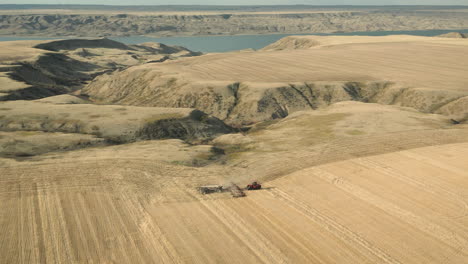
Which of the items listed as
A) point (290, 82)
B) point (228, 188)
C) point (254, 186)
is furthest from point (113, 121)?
point (290, 82)

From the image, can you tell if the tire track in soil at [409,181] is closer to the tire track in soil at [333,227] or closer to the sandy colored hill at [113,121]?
the tire track in soil at [333,227]

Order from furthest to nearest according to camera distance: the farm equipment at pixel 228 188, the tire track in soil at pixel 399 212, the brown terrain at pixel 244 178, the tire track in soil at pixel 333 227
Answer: the farm equipment at pixel 228 188, the tire track in soil at pixel 399 212, the brown terrain at pixel 244 178, the tire track in soil at pixel 333 227

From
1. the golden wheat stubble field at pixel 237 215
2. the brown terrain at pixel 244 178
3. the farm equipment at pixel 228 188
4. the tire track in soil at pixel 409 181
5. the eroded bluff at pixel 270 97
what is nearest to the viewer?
the golden wheat stubble field at pixel 237 215

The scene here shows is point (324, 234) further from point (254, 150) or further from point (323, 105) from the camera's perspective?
point (323, 105)

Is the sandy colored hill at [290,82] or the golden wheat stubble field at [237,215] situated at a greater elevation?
the golden wheat stubble field at [237,215]

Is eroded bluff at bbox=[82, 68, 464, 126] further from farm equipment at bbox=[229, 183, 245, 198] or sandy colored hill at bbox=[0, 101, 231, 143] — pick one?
farm equipment at bbox=[229, 183, 245, 198]

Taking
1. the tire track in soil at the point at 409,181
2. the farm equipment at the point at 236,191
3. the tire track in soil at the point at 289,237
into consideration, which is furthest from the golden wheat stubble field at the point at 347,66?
the tire track in soil at the point at 289,237
